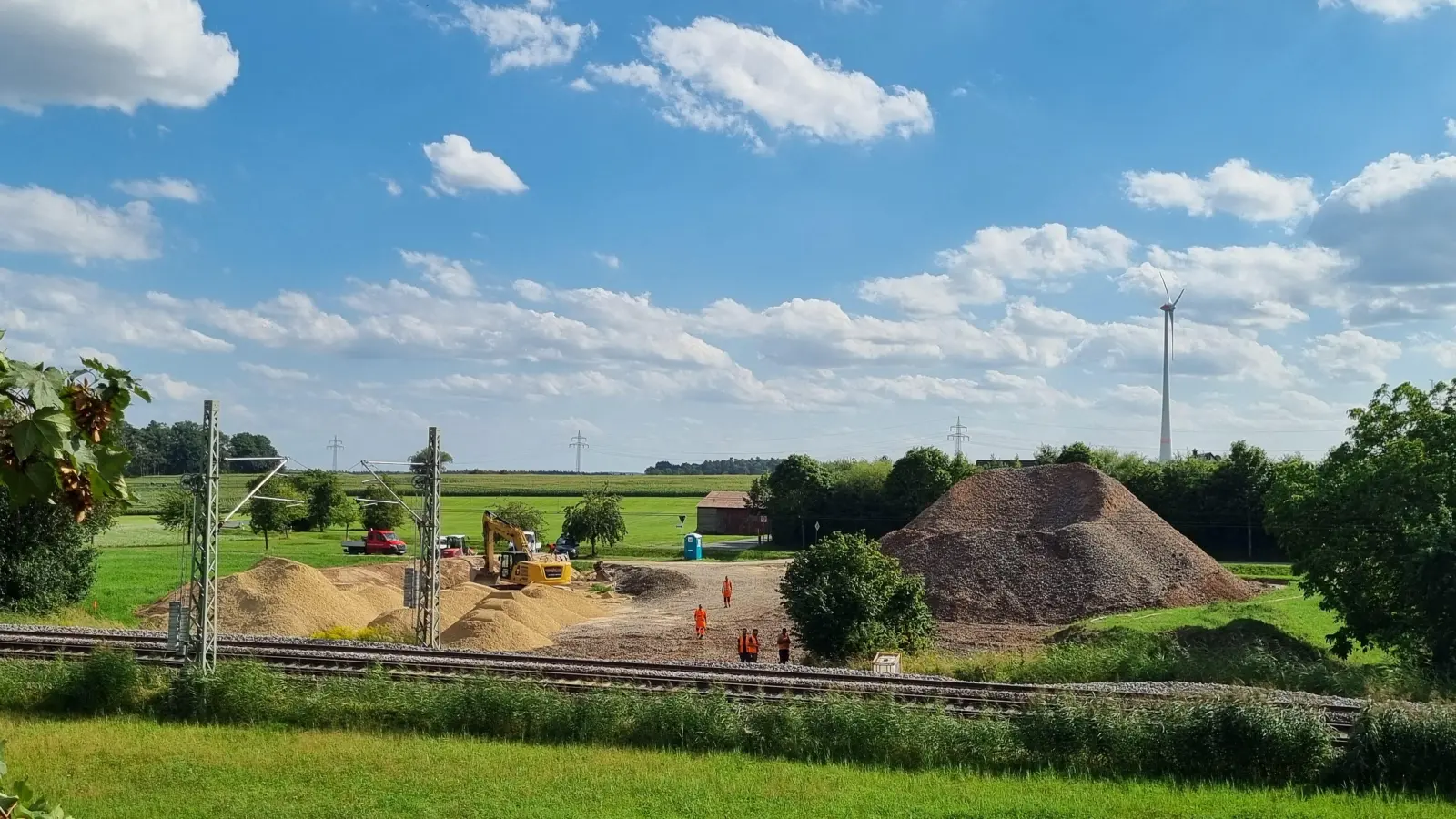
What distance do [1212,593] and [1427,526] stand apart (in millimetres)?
20419

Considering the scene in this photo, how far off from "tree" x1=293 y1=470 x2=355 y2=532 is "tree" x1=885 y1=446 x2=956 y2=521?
43985 millimetres

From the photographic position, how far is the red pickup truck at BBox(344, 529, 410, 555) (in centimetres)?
7819

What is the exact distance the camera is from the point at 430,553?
102ft

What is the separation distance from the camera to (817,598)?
3362cm

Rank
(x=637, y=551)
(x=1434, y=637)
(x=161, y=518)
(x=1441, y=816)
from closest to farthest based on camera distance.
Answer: (x=1441, y=816)
(x=1434, y=637)
(x=161, y=518)
(x=637, y=551)

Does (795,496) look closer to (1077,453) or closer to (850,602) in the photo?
(1077,453)

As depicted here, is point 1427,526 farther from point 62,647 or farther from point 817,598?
point 62,647

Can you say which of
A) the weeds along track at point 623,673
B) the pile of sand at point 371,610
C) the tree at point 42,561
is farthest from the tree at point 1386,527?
the tree at point 42,561

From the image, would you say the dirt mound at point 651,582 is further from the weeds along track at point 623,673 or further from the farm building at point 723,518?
the farm building at point 723,518

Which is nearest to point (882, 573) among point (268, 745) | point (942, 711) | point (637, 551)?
point (942, 711)

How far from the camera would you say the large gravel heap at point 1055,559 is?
153 ft

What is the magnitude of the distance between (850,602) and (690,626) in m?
11.8

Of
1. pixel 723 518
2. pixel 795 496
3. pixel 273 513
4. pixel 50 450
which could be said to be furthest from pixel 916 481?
pixel 50 450

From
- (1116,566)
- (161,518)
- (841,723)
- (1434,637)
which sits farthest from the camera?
(161,518)
